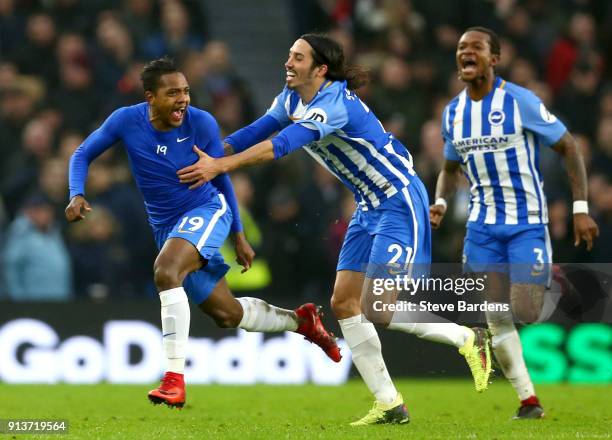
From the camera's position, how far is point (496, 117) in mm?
8773

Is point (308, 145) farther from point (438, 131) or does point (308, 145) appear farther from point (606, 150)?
point (606, 150)

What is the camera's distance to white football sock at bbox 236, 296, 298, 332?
8.66m

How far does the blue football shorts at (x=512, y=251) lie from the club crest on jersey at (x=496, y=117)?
26.9 inches

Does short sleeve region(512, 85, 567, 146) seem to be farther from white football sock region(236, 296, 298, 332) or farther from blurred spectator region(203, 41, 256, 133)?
blurred spectator region(203, 41, 256, 133)

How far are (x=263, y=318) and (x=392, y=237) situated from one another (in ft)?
3.83

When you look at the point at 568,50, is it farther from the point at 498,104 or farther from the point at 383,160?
the point at 383,160

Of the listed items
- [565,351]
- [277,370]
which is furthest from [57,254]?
[565,351]

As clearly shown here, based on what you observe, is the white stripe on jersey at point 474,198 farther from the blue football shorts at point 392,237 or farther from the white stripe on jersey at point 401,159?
the white stripe on jersey at point 401,159

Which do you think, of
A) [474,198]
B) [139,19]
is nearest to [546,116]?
[474,198]

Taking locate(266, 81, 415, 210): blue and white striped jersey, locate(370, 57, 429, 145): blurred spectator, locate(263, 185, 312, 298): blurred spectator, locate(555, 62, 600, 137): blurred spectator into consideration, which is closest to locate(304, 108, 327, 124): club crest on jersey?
locate(266, 81, 415, 210): blue and white striped jersey

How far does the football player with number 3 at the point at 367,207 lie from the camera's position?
8.06 m

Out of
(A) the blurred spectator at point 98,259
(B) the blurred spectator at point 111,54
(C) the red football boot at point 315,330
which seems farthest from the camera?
(B) the blurred spectator at point 111,54

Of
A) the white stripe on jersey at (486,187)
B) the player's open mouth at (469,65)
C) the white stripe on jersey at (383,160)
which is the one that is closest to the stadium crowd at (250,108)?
the white stripe on jersey at (486,187)

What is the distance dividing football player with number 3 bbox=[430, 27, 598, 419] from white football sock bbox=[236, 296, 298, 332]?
4.16 feet
